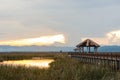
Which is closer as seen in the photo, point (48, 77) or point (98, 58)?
point (48, 77)

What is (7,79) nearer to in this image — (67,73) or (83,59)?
(67,73)

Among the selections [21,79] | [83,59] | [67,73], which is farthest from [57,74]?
[83,59]

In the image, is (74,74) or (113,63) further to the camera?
(113,63)

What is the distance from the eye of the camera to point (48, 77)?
2605cm

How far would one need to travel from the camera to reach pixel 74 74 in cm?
2700

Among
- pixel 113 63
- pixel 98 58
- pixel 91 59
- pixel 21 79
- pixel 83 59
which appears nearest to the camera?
pixel 21 79

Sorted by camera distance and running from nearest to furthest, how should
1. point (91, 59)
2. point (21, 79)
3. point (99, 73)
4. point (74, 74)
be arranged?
point (21, 79)
point (74, 74)
point (99, 73)
point (91, 59)

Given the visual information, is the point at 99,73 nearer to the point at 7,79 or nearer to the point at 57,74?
the point at 57,74

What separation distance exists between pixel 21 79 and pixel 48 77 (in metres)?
2.05

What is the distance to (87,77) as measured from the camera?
27.1 m

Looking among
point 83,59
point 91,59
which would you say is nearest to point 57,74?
point 91,59

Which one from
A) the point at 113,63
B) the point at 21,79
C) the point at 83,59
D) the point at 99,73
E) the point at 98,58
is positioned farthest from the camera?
the point at 83,59

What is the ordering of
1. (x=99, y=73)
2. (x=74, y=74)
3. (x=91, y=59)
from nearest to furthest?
(x=74, y=74)
(x=99, y=73)
(x=91, y=59)

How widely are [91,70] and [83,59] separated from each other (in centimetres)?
3874
